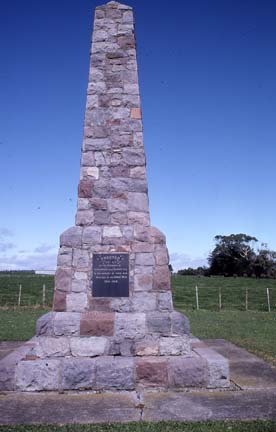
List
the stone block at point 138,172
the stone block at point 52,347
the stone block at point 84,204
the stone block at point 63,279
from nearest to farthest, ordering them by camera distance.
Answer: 1. the stone block at point 52,347
2. the stone block at point 63,279
3. the stone block at point 84,204
4. the stone block at point 138,172

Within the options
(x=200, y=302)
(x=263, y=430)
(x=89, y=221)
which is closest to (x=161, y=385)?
(x=263, y=430)

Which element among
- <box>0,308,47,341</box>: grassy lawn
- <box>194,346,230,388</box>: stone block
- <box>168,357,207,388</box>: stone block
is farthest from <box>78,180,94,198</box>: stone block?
<box>0,308,47,341</box>: grassy lawn

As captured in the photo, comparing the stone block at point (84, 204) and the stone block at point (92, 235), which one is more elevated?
the stone block at point (84, 204)

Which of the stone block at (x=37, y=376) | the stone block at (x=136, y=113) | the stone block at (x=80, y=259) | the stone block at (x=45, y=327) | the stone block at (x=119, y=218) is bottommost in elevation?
the stone block at (x=37, y=376)

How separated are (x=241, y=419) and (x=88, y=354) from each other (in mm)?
2711

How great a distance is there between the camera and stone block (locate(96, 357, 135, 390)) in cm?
627

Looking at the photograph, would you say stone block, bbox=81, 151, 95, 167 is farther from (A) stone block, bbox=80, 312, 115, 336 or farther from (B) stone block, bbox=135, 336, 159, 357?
(B) stone block, bbox=135, 336, 159, 357

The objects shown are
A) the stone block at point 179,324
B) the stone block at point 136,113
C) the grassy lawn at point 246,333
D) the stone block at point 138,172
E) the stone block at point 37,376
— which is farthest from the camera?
the grassy lawn at point 246,333

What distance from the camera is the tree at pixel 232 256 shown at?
76.7m

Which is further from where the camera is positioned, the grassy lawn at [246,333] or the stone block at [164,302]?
the grassy lawn at [246,333]

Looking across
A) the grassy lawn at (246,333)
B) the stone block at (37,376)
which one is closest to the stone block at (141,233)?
the stone block at (37,376)

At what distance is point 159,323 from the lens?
6.88 m

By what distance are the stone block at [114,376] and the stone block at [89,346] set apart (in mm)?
394

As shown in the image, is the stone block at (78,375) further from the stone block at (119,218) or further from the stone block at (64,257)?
the stone block at (119,218)
